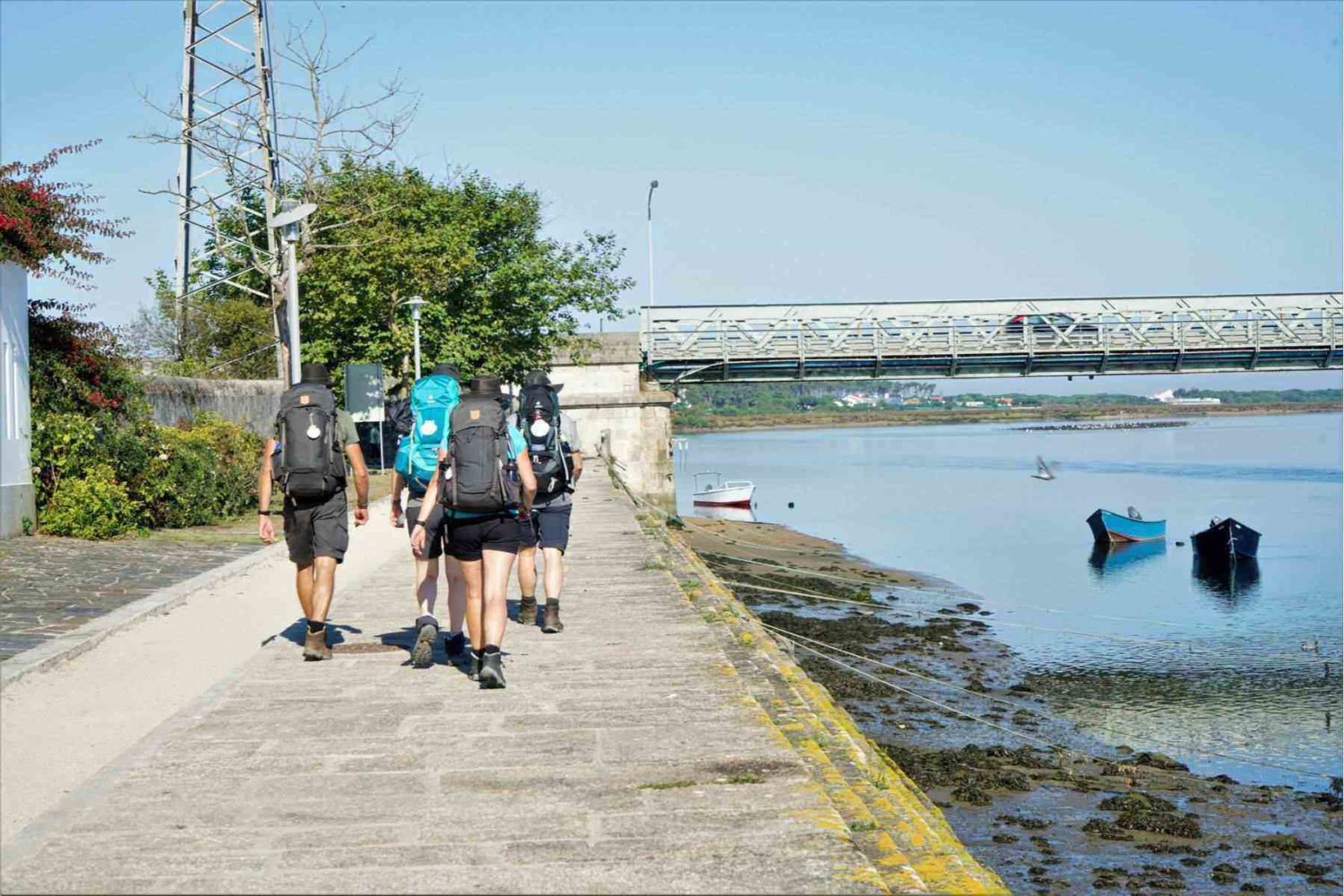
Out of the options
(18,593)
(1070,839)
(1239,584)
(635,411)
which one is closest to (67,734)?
(18,593)

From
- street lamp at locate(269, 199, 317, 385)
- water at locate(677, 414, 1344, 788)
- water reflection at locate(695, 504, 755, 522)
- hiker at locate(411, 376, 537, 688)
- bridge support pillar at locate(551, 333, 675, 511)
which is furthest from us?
water reflection at locate(695, 504, 755, 522)

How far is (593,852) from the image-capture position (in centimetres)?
517

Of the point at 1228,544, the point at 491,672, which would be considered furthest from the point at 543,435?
the point at 1228,544

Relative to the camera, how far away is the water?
20547 mm

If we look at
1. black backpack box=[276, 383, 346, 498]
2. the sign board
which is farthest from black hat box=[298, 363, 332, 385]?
the sign board

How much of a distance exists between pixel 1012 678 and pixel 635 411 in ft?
96.4

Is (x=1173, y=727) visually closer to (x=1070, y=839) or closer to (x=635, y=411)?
(x=1070, y=839)

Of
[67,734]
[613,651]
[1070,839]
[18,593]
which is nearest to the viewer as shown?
[67,734]

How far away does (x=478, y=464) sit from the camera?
8.34m

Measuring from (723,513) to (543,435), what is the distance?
181 feet

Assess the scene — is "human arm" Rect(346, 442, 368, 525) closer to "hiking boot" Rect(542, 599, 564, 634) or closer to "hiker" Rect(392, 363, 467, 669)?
"hiker" Rect(392, 363, 467, 669)

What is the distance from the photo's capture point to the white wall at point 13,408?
15930mm

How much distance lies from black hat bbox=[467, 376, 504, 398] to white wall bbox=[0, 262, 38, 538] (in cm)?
917

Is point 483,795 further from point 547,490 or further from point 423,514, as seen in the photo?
point 547,490
